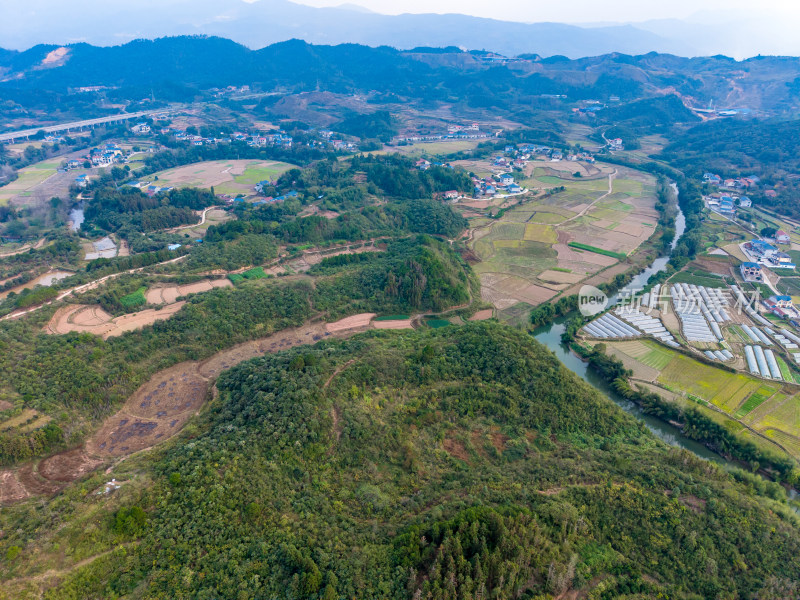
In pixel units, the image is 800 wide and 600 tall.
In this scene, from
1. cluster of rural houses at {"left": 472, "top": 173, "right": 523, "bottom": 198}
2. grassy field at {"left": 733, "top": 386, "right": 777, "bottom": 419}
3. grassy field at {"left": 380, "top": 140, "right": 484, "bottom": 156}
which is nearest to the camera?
grassy field at {"left": 733, "top": 386, "right": 777, "bottom": 419}

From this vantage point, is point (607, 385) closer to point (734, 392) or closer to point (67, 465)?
point (734, 392)

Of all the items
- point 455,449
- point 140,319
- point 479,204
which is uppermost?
point 140,319

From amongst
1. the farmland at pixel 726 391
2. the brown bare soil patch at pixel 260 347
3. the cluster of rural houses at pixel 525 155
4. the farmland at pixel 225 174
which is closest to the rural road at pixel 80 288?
the brown bare soil patch at pixel 260 347

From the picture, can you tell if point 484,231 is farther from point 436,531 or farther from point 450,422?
point 436,531

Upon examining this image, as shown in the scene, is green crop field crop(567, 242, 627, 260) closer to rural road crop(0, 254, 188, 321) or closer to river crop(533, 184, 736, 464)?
river crop(533, 184, 736, 464)

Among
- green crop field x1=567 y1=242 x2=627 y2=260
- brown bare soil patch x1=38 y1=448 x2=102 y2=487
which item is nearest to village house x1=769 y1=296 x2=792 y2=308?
green crop field x1=567 y1=242 x2=627 y2=260

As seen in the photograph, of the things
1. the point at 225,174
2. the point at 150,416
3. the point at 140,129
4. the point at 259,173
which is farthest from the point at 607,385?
the point at 140,129
